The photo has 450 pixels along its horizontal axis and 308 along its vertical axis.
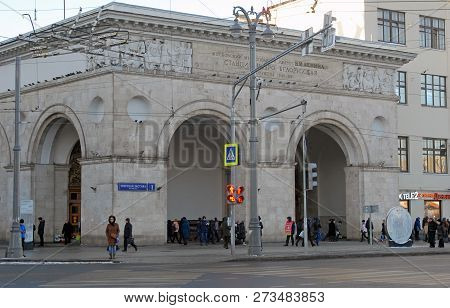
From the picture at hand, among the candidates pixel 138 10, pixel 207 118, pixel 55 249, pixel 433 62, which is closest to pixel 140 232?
pixel 55 249

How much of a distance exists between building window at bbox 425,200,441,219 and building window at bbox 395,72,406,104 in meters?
7.50

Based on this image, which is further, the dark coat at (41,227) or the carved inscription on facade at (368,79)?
the carved inscription on facade at (368,79)

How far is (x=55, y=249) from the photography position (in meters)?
37.9

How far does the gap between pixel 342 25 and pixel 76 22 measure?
69.4 feet

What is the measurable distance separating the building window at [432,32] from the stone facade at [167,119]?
6.35 metres

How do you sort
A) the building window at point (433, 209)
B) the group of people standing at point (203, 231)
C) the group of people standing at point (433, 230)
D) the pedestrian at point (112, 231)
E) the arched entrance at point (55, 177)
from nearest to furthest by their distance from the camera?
the pedestrian at point (112, 231) < the group of people standing at point (433, 230) < the group of people standing at point (203, 231) < the arched entrance at point (55, 177) < the building window at point (433, 209)

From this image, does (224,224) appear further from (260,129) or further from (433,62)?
(433,62)

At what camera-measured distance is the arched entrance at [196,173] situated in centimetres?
4700

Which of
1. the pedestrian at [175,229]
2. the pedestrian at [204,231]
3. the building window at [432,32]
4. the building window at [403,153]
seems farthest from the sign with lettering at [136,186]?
the building window at [432,32]

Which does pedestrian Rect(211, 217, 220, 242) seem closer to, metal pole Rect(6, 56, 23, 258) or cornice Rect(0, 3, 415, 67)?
cornice Rect(0, 3, 415, 67)

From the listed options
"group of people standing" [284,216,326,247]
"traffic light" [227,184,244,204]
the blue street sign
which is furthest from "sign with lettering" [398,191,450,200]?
"traffic light" [227,184,244,204]

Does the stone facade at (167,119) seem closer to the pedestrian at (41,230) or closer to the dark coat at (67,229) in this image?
the dark coat at (67,229)

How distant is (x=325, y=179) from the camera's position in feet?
173

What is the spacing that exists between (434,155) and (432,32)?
878 cm
